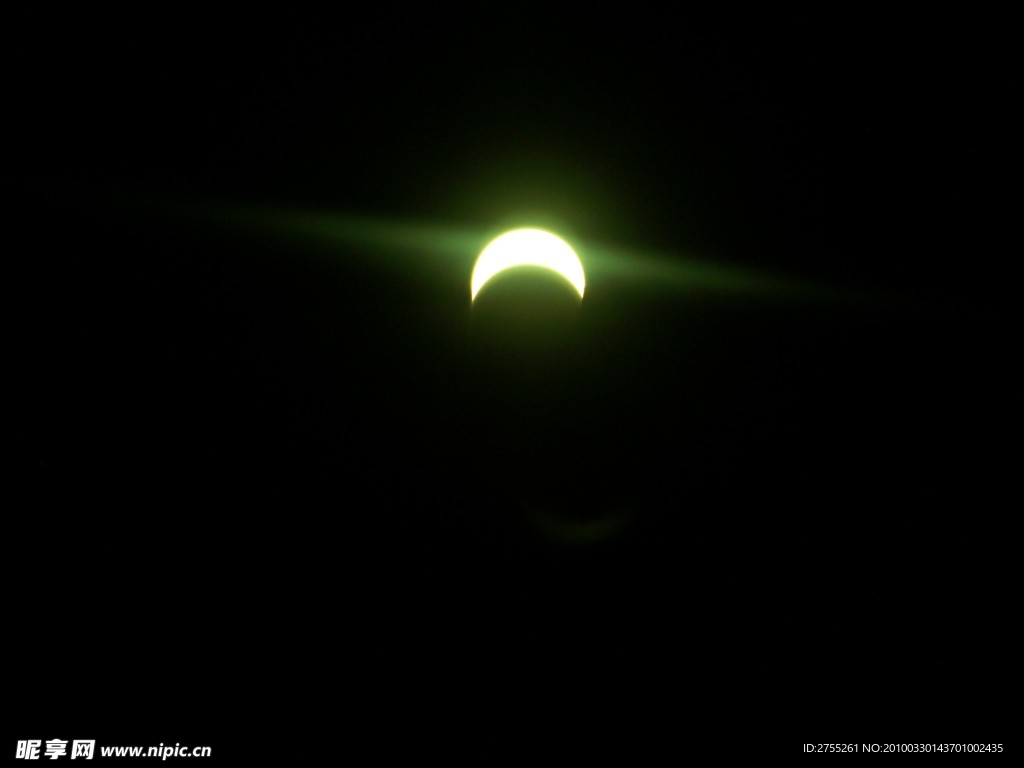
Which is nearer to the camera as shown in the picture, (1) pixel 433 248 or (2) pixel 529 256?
(2) pixel 529 256

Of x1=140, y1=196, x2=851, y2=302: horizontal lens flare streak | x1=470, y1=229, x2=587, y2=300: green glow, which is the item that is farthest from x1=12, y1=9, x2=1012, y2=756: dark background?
x1=470, y1=229, x2=587, y2=300: green glow

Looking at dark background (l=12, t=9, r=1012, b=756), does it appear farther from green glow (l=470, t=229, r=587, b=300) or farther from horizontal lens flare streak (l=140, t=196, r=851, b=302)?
green glow (l=470, t=229, r=587, b=300)

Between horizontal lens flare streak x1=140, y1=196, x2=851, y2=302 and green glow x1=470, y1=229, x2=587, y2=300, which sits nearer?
green glow x1=470, y1=229, x2=587, y2=300

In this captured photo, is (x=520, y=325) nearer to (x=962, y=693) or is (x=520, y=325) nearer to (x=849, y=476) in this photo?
(x=849, y=476)

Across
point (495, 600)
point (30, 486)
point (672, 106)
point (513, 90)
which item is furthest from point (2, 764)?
point (672, 106)

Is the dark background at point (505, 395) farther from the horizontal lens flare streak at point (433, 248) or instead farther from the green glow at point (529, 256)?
the green glow at point (529, 256)
